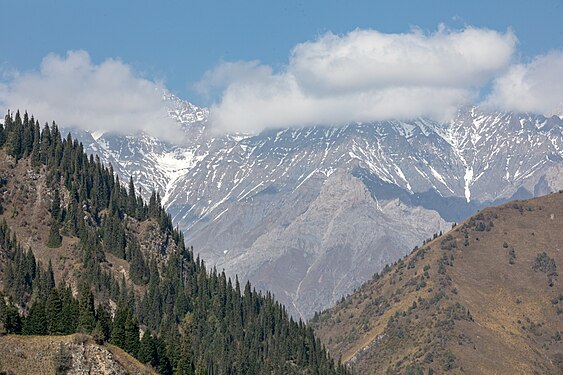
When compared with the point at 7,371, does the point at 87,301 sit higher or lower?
higher

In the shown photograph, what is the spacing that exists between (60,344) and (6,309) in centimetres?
2854

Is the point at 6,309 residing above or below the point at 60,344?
above

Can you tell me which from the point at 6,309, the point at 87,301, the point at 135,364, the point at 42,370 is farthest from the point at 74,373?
the point at 87,301

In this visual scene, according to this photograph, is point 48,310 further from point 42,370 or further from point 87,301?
point 42,370

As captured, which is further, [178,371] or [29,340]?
[178,371]

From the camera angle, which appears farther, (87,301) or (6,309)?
(87,301)

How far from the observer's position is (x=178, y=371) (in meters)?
198

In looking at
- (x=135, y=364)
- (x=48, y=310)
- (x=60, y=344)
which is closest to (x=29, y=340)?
(x=60, y=344)

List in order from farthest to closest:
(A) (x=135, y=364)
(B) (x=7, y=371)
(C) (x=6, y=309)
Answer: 1. (C) (x=6, y=309)
2. (A) (x=135, y=364)
3. (B) (x=7, y=371)

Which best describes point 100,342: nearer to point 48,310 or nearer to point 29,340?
point 29,340

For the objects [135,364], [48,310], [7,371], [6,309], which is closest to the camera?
[7,371]

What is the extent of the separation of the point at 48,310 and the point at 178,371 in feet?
A: 87.8

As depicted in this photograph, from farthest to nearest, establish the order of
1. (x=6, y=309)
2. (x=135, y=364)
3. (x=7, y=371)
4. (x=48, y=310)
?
(x=48, y=310), (x=6, y=309), (x=135, y=364), (x=7, y=371)

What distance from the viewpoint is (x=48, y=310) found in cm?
19175
